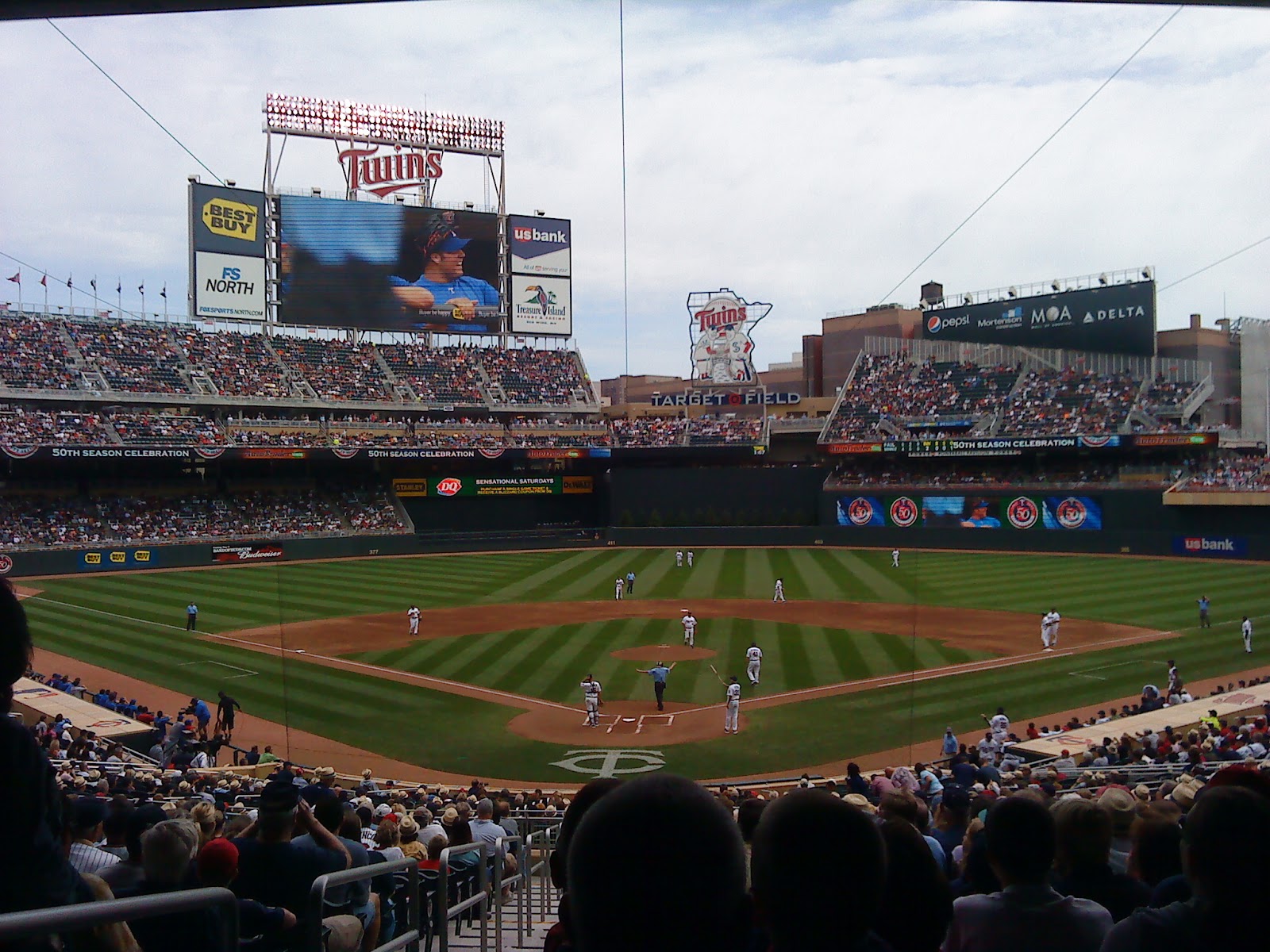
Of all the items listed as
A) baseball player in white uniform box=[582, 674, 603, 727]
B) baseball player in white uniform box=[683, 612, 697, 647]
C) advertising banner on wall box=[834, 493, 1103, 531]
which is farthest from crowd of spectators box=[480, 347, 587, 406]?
baseball player in white uniform box=[582, 674, 603, 727]

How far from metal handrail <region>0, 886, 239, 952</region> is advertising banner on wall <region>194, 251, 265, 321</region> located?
6064 centimetres

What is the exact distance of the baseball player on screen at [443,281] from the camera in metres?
61.7

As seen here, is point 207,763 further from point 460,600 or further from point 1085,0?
point 460,600

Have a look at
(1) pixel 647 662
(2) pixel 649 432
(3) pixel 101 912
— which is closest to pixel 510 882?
(3) pixel 101 912

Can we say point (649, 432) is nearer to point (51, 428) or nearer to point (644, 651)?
point (51, 428)

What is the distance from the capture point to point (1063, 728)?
1714 centimetres

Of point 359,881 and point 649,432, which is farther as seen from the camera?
point 649,432

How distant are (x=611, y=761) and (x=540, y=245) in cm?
5284

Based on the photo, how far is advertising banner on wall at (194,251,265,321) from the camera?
5653cm

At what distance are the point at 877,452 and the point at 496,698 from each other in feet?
129

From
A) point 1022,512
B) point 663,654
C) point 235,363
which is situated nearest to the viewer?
point 663,654

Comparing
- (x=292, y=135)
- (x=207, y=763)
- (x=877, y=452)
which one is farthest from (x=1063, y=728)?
(x=292, y=135)

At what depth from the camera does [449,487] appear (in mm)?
59781

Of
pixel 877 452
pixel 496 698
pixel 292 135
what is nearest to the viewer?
pixel 496 698
